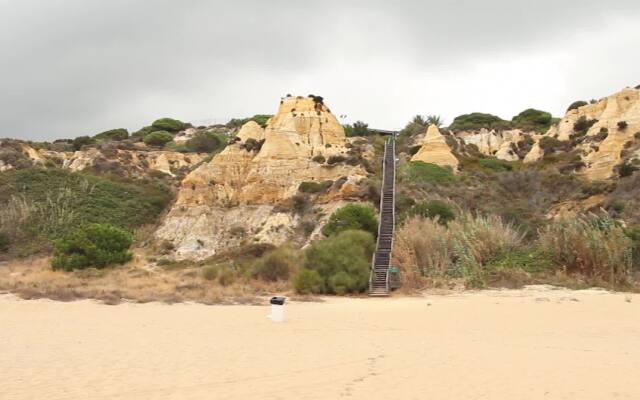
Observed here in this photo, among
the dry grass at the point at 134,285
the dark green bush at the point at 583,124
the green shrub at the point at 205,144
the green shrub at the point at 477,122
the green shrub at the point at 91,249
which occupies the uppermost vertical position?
the green shrub at the point at 477,122

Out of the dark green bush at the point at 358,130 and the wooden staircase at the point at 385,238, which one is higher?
the dark green bush at the point at 358,130

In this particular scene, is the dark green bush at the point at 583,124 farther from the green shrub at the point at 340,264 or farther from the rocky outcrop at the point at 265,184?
the green shrub at the point at 340,264

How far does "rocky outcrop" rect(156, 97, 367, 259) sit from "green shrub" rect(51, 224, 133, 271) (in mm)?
4511

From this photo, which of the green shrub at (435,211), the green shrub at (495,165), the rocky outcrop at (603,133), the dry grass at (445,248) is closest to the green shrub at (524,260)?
the dry grass at (445,248)

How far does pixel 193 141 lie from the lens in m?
56.5

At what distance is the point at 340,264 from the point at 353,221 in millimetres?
4813

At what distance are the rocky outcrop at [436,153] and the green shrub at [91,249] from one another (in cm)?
2407

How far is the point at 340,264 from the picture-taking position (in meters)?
19.6

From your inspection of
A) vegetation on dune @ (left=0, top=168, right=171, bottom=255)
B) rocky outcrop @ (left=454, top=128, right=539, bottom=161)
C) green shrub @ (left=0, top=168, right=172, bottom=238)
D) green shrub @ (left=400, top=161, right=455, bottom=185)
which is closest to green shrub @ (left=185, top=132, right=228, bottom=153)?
vegetation on dune @ (left=0, top=168, right=171, bottom=255)

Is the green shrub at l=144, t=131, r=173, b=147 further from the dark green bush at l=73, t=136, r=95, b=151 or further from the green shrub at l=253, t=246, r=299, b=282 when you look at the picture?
the green shrub at l=253, t=246, r=299, b=282

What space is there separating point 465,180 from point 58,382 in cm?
3209

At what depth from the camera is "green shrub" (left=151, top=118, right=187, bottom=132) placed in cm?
7306

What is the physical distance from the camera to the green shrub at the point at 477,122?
58750mm

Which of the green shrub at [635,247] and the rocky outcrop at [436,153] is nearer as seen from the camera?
the green shrub at [635,247]
